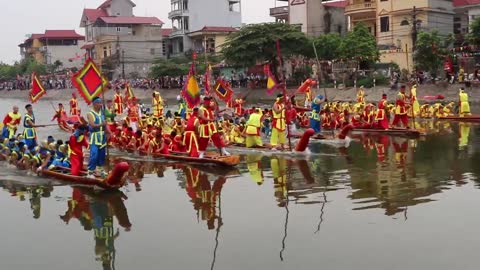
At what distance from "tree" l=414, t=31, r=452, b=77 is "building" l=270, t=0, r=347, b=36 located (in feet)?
66.1

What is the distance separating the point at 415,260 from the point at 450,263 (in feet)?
1.35

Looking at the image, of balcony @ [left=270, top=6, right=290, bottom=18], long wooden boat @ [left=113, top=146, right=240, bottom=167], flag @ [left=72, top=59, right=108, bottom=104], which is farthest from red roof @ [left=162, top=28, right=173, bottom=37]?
flag @ [left=72, top=59, right=108, bottom=104]

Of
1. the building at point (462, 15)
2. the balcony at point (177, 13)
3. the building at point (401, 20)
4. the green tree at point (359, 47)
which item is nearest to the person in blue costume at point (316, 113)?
the green tree at point (359, 47)

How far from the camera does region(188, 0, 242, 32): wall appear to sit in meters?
73.1

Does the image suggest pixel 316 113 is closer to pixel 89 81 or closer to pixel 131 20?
pixel 89 81

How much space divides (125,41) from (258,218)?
6528 centimetres

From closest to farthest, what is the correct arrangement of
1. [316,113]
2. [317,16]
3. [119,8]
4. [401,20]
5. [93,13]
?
1. [316,113]
2. [401,20]
3. [317,16]
4. [119,8]
5. [93,13]

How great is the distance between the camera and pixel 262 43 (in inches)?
1812

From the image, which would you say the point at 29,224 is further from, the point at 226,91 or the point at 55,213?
the point at 226,91

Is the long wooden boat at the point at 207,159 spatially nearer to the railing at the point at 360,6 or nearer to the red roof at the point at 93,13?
the railing at the point at 360,6

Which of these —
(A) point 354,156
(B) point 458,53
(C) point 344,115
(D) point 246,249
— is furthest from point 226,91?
(B) point 458,53

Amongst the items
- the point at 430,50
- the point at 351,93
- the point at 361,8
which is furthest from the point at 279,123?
the point at 361,8

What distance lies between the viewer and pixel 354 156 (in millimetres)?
16094

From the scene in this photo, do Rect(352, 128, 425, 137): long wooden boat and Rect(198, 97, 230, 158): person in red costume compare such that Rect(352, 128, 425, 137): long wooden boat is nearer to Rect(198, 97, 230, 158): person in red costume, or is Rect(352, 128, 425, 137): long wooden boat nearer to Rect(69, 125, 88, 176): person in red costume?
Rect(198, 97, 230, 158): person in red costume
